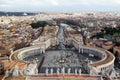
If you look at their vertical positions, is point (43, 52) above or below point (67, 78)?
below

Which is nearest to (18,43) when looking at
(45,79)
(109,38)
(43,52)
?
(43,52)

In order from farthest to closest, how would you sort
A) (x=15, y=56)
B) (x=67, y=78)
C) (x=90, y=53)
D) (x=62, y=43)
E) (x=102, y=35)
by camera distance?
1. (x=102, y=35)
2. (x=62, y=43)
3. (x=90, y=53)
4. (x=15, y=56)
5. (x=67, y=78)

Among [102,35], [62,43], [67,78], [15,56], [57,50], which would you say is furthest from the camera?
[102,35]

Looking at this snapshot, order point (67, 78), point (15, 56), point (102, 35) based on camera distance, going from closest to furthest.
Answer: point (67, 78) → point (15, 56) → point (102, 35)

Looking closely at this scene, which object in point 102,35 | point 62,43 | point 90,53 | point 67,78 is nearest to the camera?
point 67,78

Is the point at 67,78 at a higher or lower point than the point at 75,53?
higher

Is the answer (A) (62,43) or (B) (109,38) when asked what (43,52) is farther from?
(B) (109,38)

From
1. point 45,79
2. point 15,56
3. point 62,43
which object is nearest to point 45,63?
point 15,56

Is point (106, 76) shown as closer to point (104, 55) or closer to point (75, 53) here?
point (104, 55)

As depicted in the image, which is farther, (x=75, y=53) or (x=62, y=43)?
(x=62, y=43)
